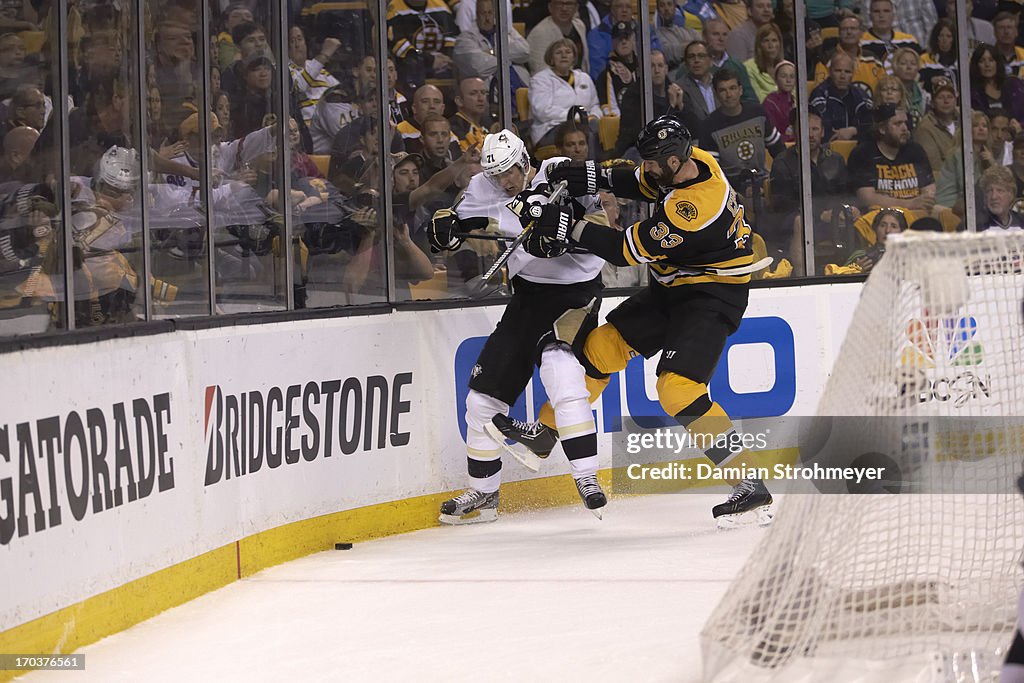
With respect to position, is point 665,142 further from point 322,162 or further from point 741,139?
point 741,139

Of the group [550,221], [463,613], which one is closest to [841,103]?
[550,221]

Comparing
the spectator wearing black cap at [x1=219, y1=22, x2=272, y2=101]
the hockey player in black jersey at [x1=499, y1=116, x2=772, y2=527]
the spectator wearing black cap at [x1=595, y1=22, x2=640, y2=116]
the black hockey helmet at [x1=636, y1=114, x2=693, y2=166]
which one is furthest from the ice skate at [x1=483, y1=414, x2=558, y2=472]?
the spectator wearing black cap at [x1=595, y1=22, x2=640, y2=116]

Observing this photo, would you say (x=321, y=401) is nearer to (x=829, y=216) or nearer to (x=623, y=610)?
(x=623, y=610)

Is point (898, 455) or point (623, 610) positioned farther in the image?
point (623, 610)

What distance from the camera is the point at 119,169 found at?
13.2 ft

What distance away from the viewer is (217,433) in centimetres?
393

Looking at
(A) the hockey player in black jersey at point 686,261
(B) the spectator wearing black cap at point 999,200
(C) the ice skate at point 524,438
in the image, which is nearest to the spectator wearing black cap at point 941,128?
(B) the spectator wearing black cap at point 999,200

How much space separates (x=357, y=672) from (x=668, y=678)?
2.26 ft

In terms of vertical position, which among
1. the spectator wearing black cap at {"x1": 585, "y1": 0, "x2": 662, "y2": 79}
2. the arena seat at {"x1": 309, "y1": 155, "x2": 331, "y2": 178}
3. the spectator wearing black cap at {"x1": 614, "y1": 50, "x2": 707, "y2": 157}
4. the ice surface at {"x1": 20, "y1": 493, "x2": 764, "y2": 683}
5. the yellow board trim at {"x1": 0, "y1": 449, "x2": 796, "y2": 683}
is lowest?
the ice surface at {"x1": 20, "y1": 493, "x2": 764, "y2": 683}

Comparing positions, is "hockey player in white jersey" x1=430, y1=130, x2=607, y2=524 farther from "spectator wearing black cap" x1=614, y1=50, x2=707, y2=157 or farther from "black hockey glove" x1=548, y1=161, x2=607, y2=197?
"spectator wearing black cap" x1=614, y1=50, x2=707, y2=157

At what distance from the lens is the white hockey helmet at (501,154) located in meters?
4.83

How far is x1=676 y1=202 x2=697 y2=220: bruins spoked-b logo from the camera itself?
4543 millimetres

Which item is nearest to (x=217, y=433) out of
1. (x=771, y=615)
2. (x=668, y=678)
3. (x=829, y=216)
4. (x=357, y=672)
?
(x=357, y=672)

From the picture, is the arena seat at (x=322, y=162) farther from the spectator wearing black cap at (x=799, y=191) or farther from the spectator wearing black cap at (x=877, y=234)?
the spectator wearing black cap at (x=877, y=234)
